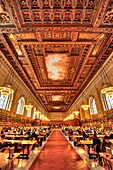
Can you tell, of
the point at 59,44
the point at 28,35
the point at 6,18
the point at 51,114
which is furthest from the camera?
the point at 51,114

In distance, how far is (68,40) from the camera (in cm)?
813

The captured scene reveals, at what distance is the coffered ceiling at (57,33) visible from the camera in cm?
573

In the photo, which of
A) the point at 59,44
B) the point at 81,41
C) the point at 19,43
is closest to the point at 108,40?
the point at 81,41

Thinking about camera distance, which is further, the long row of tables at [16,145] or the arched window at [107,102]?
the arched window at [107,102]

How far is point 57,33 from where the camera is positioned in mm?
7625

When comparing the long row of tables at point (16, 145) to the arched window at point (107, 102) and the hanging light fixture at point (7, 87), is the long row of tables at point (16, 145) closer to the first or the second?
the hanging light fixture at point (7, 87)

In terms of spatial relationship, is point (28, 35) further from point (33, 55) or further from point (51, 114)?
point (51, 114)

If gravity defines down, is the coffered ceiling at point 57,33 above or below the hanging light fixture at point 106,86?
above

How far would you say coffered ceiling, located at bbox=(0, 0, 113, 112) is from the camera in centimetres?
573

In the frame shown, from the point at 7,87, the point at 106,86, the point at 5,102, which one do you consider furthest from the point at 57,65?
the point at 5,102

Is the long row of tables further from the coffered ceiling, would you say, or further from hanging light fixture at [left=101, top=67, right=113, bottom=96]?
hanging light fixture at [left=101, top=67, right=113, bottom=96]

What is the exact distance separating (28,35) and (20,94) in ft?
32.3

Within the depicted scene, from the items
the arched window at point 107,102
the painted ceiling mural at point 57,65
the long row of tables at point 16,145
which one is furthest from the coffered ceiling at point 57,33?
the long row of tables at point 16,145

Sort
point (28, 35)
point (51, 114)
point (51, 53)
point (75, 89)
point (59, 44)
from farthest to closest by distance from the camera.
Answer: point (51, 114) < point (75, 89) < point (51, 53) < point (59, 44) < point (28, 35)
